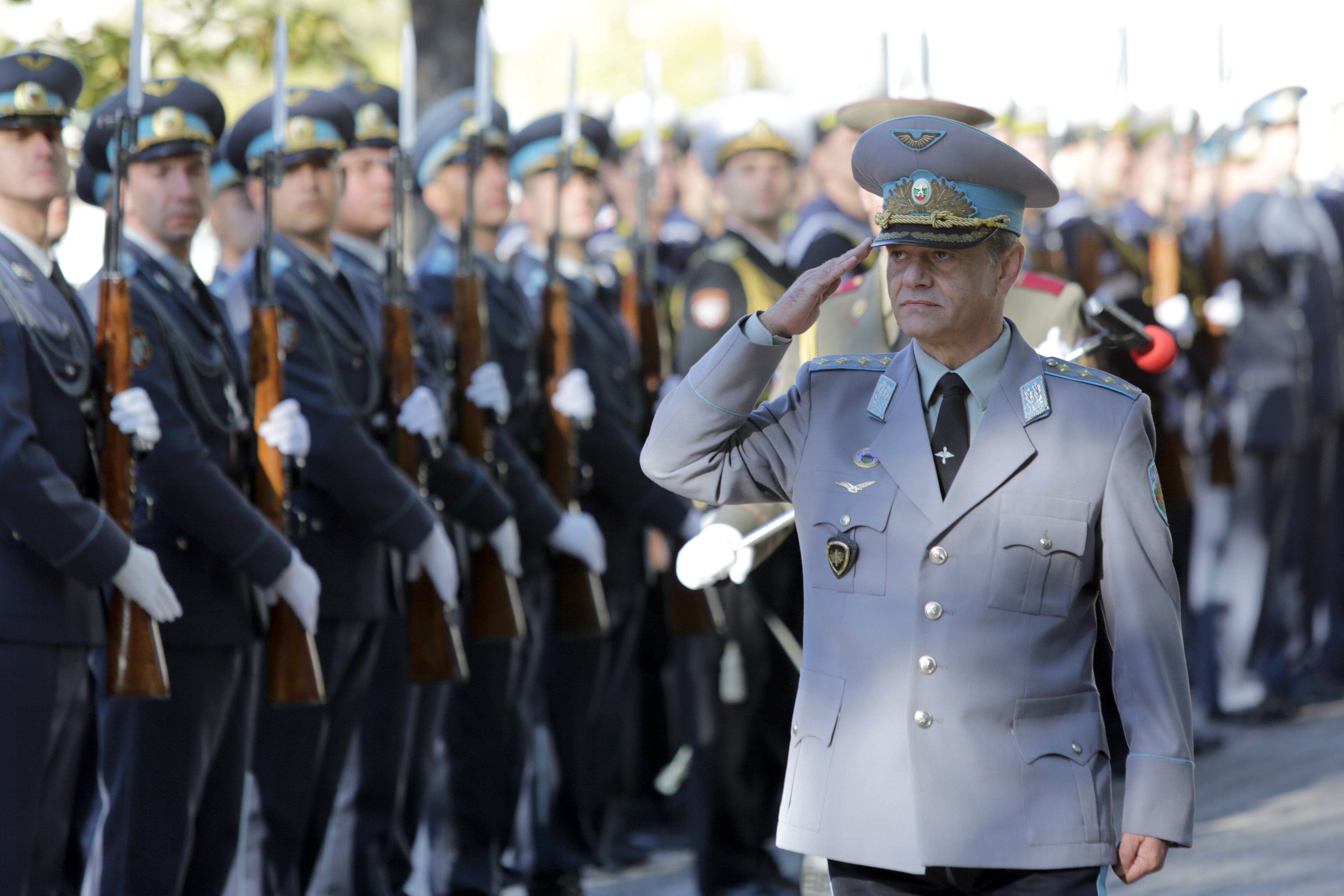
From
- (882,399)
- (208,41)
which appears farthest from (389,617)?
(208,41)

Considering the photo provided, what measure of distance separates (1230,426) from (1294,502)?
0.55m

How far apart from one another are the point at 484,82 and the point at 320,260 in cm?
105

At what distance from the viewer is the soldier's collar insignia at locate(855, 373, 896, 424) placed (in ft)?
8.96

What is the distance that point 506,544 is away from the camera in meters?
5.20

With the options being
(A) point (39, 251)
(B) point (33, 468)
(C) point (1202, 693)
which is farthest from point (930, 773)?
(C) point (1202, 693)

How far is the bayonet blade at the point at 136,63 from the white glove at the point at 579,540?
1.92 meters

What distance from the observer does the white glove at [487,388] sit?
527 centimetres

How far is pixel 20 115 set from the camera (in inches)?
156

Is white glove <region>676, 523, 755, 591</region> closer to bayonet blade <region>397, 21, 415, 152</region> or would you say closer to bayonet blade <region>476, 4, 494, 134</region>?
bayonet blade <region>397, 21, 415, 152</region>

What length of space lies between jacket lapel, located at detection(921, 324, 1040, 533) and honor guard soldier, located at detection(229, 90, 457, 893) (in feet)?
7.48

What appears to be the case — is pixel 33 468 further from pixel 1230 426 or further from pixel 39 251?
pixel 1230 426

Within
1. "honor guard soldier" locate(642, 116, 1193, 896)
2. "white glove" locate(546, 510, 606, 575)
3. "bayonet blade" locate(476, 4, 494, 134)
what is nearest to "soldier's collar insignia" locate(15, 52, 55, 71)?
"bayonet blade" locate(476, 4, 494, 134)

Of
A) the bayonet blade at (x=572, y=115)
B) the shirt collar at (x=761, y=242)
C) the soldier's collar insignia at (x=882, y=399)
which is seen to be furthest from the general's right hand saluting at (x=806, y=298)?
the bayonet blade at (x=572, y=115)

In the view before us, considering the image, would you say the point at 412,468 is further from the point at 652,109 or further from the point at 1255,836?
the point at 1255,836
